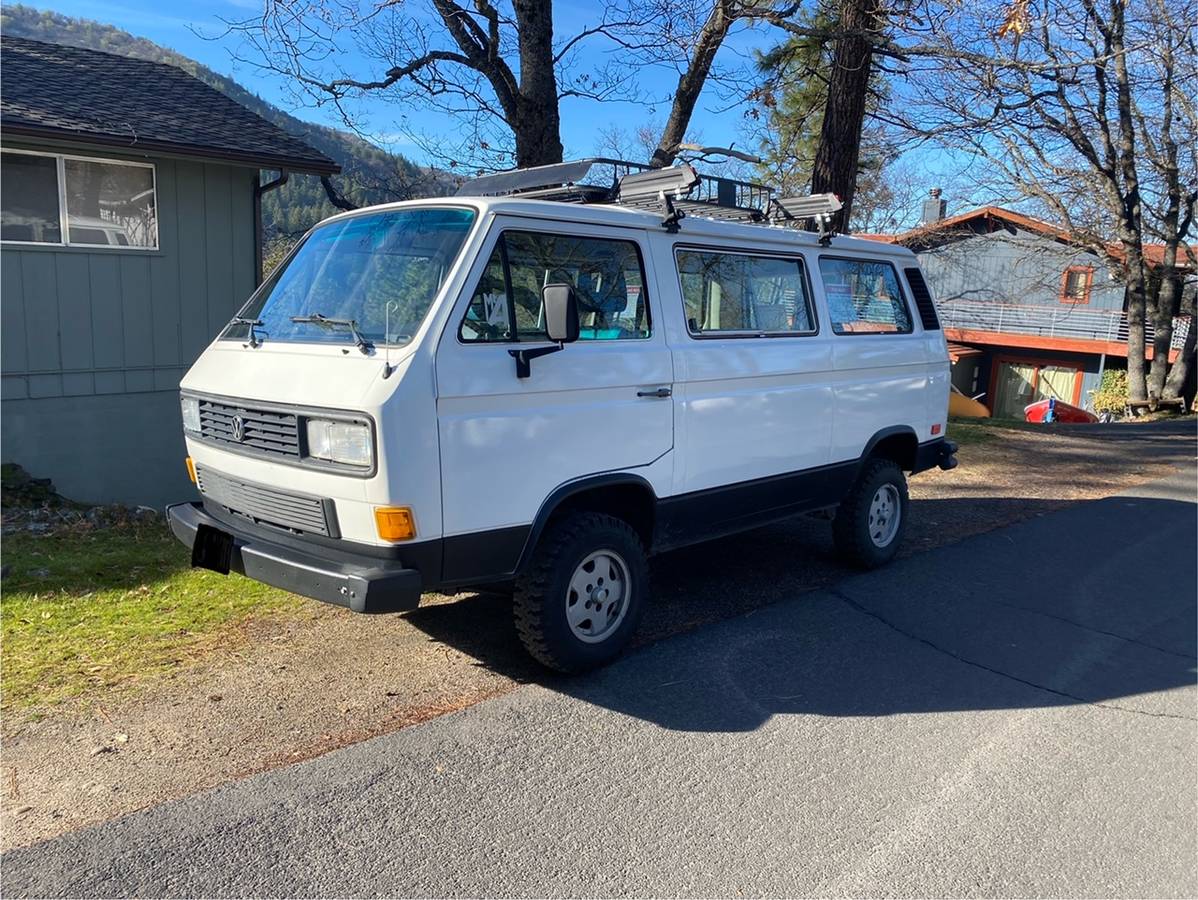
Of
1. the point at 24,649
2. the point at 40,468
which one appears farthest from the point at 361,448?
the point at 40,468

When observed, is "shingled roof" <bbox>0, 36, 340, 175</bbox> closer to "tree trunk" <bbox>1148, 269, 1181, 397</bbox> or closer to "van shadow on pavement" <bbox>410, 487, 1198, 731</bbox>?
"van shadow on pavement" <bbox>410, 487, 1198, 731</bbox>

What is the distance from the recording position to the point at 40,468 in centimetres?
1019

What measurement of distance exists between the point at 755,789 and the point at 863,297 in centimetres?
385

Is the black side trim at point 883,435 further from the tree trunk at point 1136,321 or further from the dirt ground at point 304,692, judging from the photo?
the tree trunk at point 1136,321

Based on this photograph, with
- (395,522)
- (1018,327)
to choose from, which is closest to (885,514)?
(395,522)

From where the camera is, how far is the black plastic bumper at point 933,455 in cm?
675

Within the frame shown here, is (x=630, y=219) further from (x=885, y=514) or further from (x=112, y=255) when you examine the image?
(x=112, y=255)

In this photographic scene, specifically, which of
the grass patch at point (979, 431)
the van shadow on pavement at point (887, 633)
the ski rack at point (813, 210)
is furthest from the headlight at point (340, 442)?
the grass patch at point (979, 431)

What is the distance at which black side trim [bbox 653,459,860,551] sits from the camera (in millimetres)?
4863

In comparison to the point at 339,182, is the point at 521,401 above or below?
below

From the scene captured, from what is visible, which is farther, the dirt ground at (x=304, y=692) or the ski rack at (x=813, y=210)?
the ski rack at (x=813, y=210)

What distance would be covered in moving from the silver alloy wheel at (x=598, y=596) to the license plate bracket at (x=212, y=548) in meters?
1.57

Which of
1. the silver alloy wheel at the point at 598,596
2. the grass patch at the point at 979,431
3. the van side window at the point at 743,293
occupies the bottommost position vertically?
the grass patch at the point at 979,431

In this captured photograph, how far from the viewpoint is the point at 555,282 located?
4215mm
